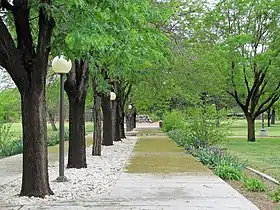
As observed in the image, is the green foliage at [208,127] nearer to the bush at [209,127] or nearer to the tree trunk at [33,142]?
the bush at [209,127]

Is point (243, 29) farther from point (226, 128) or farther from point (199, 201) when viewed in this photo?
point (199, 201)

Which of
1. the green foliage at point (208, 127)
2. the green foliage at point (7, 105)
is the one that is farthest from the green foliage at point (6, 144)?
the green foliage at point (208, 127)

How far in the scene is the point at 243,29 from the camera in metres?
29.2

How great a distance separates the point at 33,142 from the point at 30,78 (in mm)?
1155

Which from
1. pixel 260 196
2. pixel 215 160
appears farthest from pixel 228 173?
pixel 260 196

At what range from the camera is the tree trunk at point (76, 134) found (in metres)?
13.4

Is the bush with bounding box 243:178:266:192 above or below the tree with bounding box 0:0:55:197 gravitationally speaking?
below

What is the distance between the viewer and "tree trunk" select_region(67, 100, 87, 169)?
44.1 feet

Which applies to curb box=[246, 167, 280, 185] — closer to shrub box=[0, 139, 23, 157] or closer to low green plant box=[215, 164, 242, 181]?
low green plant box=[215, 164, 242, 181]

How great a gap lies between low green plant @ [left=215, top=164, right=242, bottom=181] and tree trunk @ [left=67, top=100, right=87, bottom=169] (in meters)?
3.87

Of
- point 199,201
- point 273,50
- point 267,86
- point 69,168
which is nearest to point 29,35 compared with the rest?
point 199,201

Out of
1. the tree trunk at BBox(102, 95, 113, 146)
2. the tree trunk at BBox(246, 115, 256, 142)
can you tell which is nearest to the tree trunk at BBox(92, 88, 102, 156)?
the tree trunk at BBox(102, 95, 113, 146)

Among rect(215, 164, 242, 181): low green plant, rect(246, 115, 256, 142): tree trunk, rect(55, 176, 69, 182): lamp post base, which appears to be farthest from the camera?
rect(246, 115, 256, 142): tree trunk

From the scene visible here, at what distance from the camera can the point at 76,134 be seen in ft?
44.3
